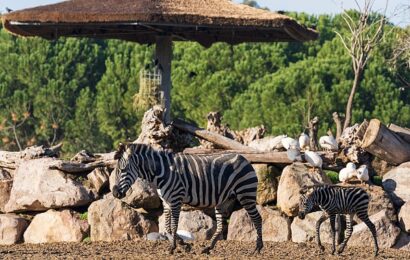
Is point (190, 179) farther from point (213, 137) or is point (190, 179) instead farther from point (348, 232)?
point (213, 137)

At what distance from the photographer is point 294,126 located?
41.9m

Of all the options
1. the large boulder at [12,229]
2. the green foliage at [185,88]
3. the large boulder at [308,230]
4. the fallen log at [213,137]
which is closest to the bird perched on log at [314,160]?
the large boulder at [308,230]

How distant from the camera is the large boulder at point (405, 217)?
798 inches

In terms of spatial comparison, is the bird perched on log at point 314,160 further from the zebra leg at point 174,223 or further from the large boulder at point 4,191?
the large boulder at point 4,191

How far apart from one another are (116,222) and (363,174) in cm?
452

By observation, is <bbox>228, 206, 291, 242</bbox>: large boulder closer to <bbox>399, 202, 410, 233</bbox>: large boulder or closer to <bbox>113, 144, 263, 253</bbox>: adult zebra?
<bbox>399, 202, 410, 233</bbox>: large boulder

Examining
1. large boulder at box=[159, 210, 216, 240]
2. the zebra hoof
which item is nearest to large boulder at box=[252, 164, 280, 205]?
large boulder at box=[159, 210, 216, 240]

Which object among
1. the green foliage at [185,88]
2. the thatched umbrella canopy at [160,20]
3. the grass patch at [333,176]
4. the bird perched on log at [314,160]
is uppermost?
the thatched umbrella canopy at [160,20]

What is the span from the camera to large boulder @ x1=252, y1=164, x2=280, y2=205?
21.1 m

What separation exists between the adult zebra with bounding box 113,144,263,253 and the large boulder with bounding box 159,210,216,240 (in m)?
2.70

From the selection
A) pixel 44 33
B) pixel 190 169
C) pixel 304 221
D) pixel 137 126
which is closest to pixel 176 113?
pixel 137 126

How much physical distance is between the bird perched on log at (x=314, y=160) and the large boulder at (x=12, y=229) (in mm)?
5610

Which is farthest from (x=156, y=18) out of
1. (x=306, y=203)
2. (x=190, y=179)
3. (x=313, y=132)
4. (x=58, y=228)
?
(x=306, y=203)

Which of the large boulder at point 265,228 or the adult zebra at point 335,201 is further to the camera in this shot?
the large boulder at point 265,228
